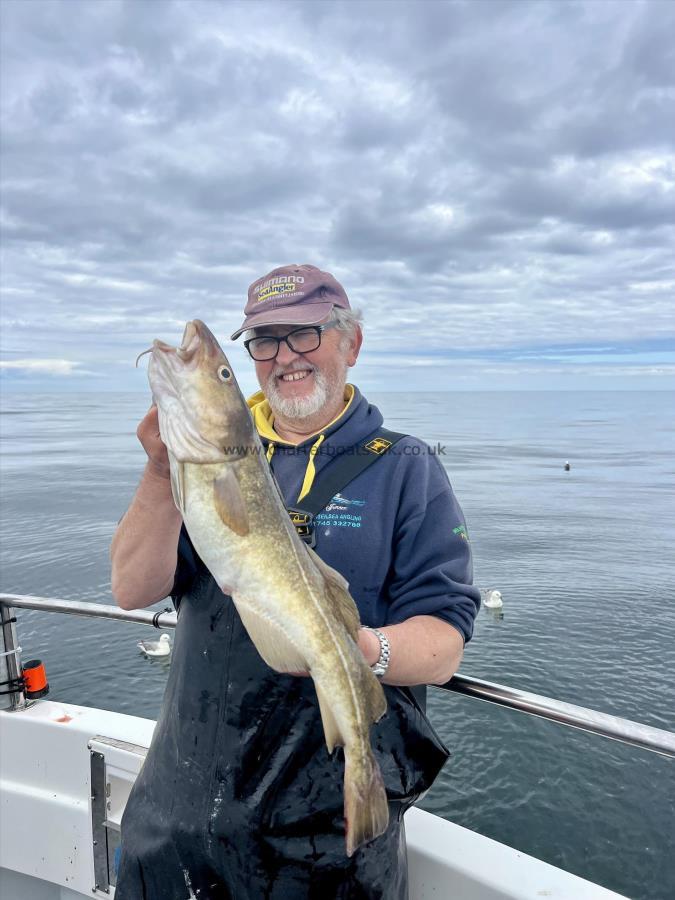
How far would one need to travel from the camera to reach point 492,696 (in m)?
3.14

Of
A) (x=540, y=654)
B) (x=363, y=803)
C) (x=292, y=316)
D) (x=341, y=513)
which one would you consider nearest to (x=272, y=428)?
(x=292, y=316)

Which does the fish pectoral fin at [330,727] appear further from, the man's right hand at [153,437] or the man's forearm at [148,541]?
the man's right hand at [153,437]

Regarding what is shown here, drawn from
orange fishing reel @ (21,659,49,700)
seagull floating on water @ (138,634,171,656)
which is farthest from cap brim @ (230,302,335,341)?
seagull floating on water @ (138,634,171,656)

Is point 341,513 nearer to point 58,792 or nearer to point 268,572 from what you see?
point 268,572

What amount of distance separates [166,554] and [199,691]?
650 mm

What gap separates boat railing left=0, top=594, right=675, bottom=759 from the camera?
278 cm

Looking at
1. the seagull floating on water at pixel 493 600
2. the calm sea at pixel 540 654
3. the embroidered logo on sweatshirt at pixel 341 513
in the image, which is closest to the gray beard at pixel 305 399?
the embroidered logo on sweatshirt at pixel 341 513

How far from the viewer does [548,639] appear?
1298 centimetres

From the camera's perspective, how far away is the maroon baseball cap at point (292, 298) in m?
3.26

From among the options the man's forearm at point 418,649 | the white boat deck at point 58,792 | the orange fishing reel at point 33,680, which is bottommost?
the white boat deck at point 58,792

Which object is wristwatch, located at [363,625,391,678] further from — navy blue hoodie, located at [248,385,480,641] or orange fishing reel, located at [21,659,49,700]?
orange fishing reel, located at [21,659,49,700]

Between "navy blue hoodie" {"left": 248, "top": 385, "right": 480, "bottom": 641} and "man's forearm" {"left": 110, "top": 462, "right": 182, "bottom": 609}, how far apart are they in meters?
0.63

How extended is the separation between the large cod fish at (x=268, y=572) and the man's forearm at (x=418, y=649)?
0.29 feet

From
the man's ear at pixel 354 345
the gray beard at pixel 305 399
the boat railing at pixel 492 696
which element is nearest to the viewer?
the boat railing at pixel 492 696
